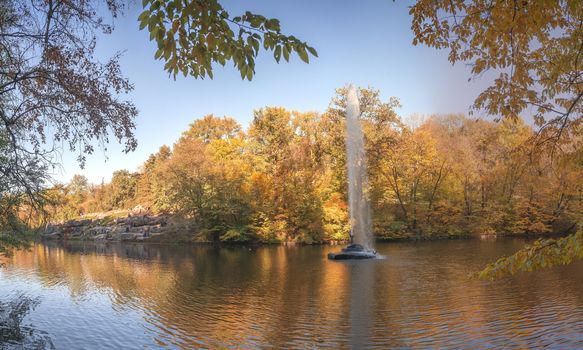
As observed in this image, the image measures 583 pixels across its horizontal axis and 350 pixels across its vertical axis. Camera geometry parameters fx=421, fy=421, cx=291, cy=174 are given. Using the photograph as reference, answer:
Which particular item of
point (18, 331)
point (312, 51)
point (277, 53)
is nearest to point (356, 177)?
point (18, 331)

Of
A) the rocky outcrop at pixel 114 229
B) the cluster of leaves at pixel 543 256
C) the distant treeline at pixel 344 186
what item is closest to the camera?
the cluster of leaves at pixel 543 256

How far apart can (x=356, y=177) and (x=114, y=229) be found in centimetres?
2913

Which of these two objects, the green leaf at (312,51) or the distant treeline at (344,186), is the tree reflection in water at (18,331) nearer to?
the green leaf at (312,51)

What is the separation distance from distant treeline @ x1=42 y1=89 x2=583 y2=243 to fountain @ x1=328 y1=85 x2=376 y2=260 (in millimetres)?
2021

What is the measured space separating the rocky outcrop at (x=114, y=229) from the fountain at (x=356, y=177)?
64.7 ft

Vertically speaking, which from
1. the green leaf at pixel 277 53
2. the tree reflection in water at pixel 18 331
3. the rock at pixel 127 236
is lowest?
the tree reflection in water at pixel 18 331

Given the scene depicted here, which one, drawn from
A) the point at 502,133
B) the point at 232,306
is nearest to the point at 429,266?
the point at 232,306

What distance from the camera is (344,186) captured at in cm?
4169

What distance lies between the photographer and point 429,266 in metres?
20.6

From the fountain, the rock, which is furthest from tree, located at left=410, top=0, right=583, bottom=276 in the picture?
the rock

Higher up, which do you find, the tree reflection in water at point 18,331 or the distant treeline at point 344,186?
the distant treeline at point 344,186

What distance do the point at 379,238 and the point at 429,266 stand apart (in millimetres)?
18482

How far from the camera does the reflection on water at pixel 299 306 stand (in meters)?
9.62

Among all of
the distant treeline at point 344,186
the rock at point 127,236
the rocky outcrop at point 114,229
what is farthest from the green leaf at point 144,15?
the rock at point 127,236
